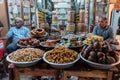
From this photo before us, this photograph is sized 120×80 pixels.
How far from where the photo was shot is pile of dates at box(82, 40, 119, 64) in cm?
185

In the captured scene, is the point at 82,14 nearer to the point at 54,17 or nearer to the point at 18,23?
the point at 54,17

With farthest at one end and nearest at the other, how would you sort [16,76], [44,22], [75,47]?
[44,22] → [75,47] → [16,76]

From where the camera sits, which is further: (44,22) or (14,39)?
(44,22)

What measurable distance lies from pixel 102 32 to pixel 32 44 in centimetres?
158

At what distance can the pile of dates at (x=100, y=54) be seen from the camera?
1.85m

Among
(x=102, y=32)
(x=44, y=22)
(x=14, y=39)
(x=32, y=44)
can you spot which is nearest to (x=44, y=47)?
(x=32, y=44)

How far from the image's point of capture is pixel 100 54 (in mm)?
1867

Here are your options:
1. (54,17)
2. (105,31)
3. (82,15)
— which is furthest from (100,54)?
(54,17)

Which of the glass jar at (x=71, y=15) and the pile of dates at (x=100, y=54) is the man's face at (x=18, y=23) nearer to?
the glass jar at (x=71, y=15)

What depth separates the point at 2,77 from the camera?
3.57 meters

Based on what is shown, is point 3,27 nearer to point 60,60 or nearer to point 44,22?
point 44,22

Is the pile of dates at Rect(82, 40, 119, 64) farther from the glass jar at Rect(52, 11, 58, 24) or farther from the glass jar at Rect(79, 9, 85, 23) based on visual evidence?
the glass jar at Rect(52, 11, 58, 24)

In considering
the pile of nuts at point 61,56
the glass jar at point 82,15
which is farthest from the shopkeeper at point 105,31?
the pile of nuts at point 61,56

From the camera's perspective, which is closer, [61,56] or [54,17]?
[61,56]
